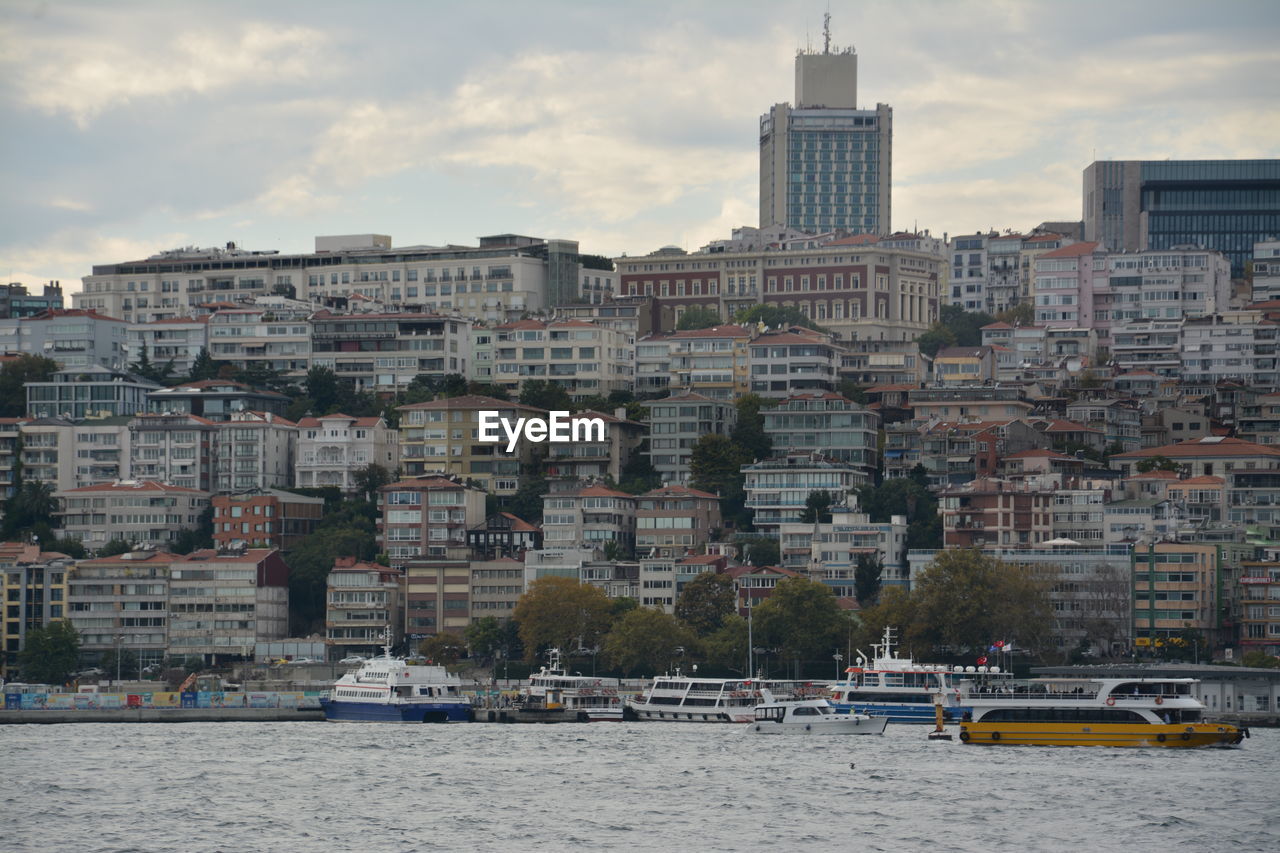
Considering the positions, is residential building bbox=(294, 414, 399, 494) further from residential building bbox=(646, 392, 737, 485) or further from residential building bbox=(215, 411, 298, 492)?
residential building bbox=(646, 392, 737, 485)

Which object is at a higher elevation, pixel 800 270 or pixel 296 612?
pixel 800 270

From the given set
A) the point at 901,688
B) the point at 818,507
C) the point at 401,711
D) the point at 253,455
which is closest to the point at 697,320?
the point at 253,455

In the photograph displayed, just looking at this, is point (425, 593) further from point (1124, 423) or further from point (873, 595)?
point (1124, 423)

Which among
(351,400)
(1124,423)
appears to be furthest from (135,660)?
(1124,423)

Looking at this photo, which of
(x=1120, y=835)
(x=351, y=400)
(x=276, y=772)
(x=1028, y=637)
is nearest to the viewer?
(x=1120, y=835)

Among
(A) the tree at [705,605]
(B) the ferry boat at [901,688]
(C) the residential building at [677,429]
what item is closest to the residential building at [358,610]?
(A) the tree at [705,605]

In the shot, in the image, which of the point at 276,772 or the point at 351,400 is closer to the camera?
the point at 276,772

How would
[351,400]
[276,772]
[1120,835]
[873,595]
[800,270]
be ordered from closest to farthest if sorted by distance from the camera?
[1120,835], [276,772], [873,595], [351,400], [800,270]

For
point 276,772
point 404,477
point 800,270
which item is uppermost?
point 800,270

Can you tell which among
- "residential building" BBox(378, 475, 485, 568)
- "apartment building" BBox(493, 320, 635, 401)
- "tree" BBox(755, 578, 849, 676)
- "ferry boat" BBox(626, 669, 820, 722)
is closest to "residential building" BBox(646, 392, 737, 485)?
"apartment building" BBox(493, 320, 635, 401)
